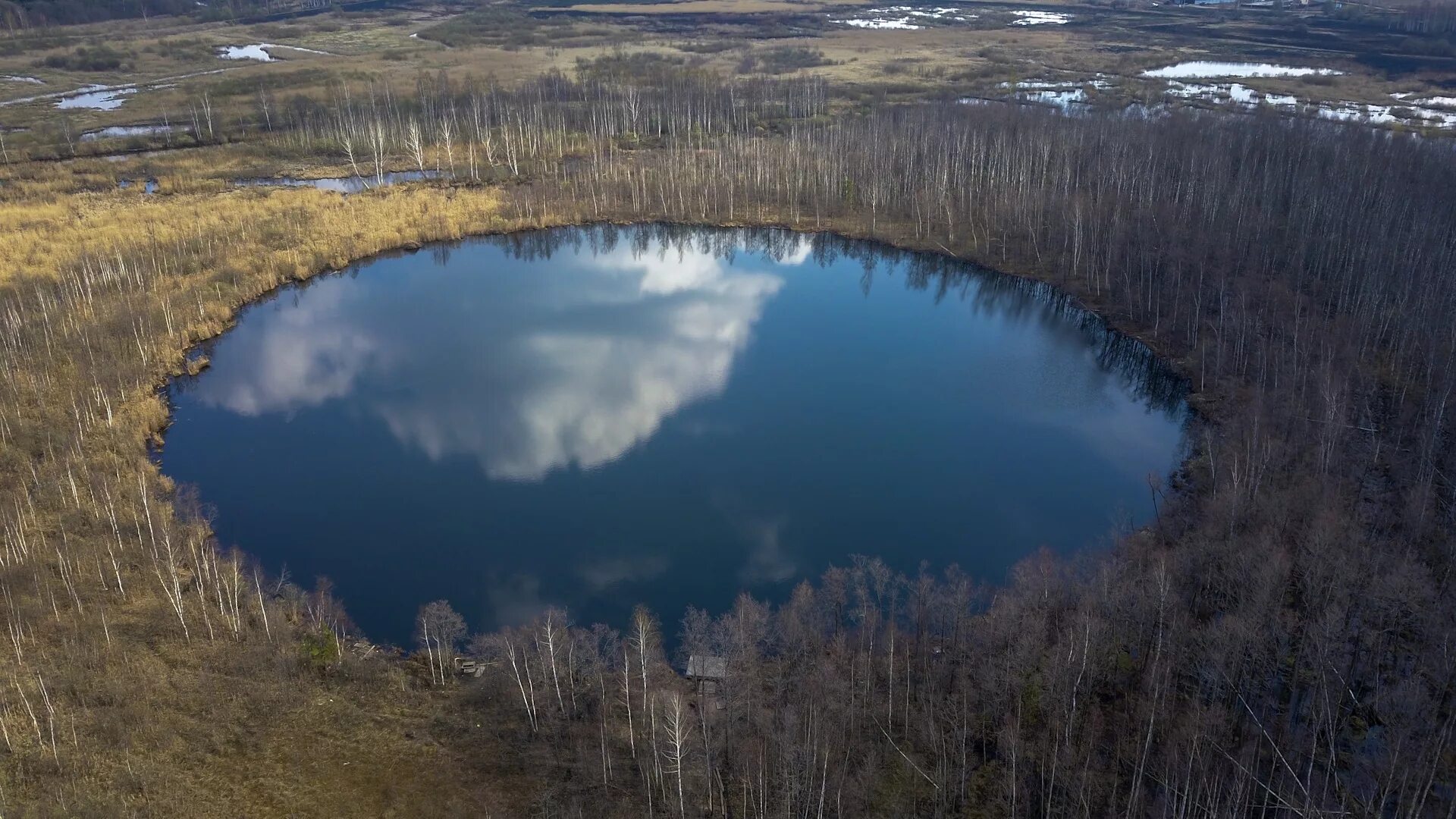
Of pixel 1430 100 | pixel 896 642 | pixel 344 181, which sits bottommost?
pixel 896 642

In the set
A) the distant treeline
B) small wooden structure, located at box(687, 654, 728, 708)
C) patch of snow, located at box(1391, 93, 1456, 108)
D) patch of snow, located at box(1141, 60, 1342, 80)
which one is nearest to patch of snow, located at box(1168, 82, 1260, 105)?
patch of snow, located at box(1141, 60, 1342, 80)

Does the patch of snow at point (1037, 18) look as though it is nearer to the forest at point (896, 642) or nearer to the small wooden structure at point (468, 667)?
the forest at point (896, 642)

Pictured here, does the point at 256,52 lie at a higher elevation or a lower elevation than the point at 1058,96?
higher

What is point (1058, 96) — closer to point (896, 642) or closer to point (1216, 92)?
point (1216, 92)

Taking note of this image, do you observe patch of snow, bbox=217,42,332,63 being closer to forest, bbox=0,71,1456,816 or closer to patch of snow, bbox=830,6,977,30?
forest, bbox=0,71,1456,816

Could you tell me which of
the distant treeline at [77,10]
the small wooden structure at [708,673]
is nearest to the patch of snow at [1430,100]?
the small wooden structure at [708,673]

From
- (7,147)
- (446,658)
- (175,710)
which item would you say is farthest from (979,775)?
(7,147)

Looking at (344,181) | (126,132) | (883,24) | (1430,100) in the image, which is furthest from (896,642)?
(883,24)

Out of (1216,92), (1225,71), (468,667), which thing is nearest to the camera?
(468,667)
